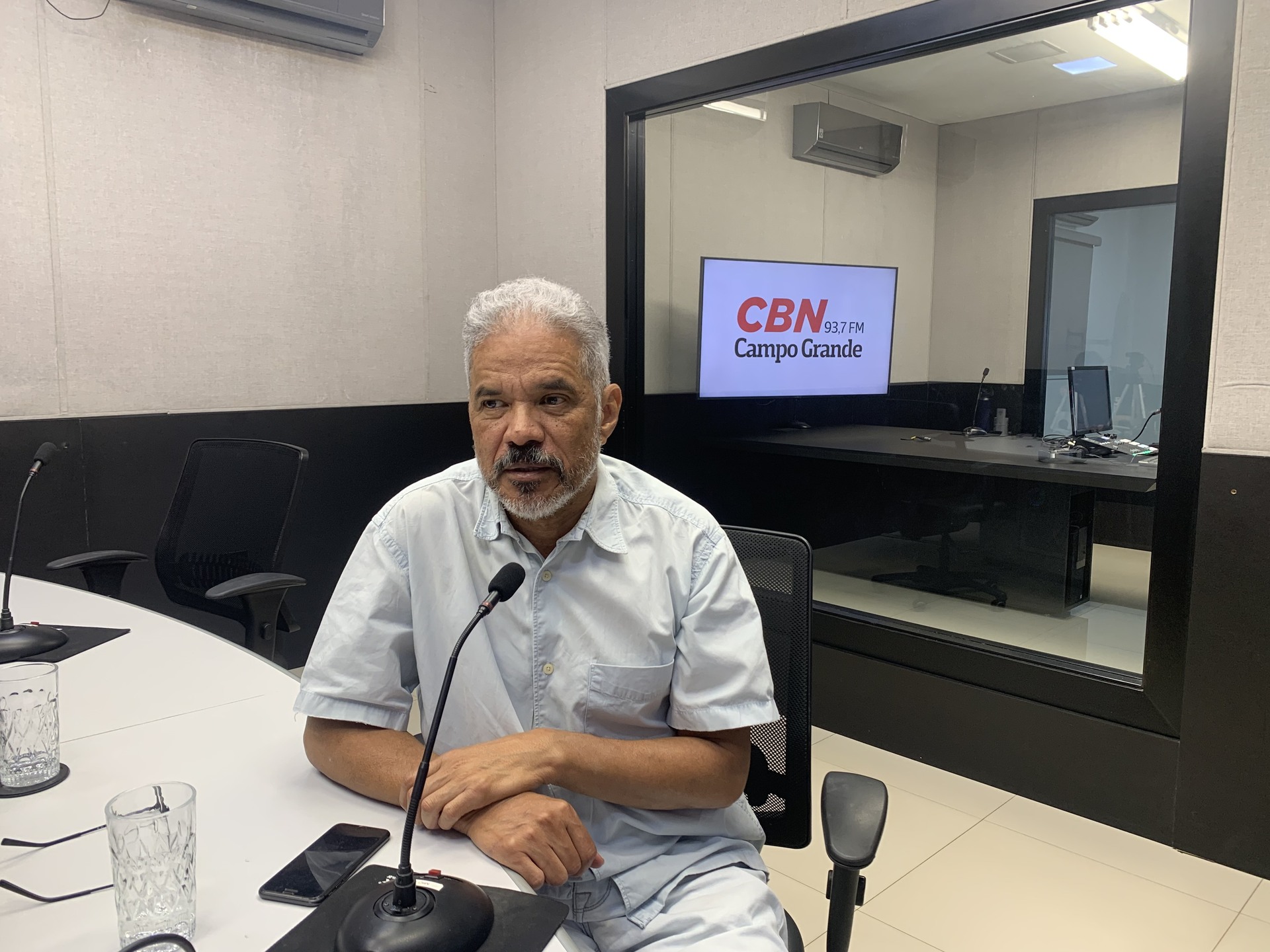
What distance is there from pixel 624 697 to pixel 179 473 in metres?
2.57

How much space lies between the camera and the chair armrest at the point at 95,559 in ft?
7.34

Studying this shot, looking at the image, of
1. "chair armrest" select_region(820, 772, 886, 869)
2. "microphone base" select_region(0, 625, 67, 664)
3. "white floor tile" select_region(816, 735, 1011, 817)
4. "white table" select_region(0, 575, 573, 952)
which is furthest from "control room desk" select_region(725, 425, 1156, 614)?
"microphone base" select_region(0, 625, 67, 664)

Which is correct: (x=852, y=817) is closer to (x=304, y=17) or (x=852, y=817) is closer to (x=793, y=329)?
(x=793, y=329)

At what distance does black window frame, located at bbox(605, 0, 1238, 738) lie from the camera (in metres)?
2.20

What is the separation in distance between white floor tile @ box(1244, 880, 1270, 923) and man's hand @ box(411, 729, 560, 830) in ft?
6.44

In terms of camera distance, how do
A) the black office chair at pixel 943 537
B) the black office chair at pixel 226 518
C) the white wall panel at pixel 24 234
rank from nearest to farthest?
the black office chair at pixel 226 518
the white wall panel at pixel 24 234
the black office chair at pixel 943 537

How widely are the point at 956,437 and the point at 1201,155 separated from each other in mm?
1443

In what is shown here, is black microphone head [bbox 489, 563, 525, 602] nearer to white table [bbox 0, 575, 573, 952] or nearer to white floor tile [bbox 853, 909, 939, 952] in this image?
white table [bbox 0, 575, 573, 952]

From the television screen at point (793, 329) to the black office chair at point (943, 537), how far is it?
0.63m

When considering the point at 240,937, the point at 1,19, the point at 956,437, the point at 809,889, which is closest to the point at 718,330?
the point at 956,437

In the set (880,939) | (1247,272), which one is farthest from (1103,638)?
(880,939)

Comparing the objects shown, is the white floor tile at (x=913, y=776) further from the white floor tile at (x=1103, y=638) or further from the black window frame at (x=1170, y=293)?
the white floor tile at (x=1103, y=638)

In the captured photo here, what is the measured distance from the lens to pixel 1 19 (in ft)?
9.07

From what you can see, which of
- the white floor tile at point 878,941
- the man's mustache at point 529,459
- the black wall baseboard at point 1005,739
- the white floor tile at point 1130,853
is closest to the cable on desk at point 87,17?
the man's mustache at point 529,459
